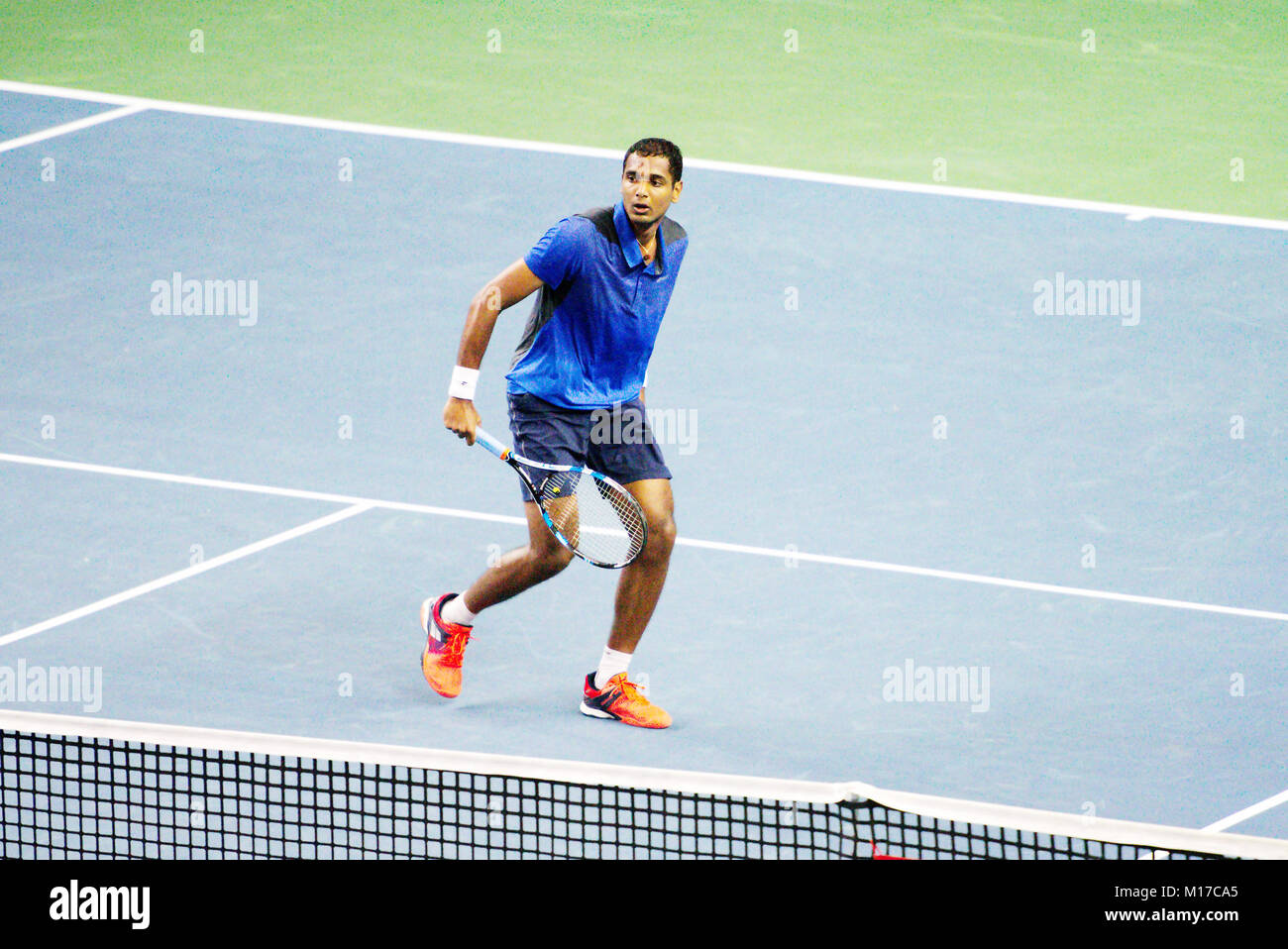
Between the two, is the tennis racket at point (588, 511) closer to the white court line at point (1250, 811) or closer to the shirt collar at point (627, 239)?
the shirt collar at point (627, 239)

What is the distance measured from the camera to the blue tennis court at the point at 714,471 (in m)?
7.91

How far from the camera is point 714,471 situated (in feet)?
33.1

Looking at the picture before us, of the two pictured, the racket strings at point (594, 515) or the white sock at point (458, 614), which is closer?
the racket strings at point (594, 515)

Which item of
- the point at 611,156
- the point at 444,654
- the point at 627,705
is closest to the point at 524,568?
the point at 444,654

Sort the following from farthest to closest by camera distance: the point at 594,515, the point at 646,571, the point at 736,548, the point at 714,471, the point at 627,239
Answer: the point at 714,471
the point at 736,548
the point at 646,571
the point at 594,515
the point at 627,239

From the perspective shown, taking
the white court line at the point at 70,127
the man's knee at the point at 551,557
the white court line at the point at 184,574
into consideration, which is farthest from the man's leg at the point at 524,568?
the white court line at the point at 70,127

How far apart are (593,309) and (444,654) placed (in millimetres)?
1498

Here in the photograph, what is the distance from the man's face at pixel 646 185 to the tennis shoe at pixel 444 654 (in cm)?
169

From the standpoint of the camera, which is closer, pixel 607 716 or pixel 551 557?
pixel 551 557

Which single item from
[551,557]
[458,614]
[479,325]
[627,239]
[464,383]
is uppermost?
[627,239]

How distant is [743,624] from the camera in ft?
28.3

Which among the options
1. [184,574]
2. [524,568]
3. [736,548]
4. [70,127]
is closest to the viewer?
[524,568]

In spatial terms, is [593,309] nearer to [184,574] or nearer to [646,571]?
[646,571]

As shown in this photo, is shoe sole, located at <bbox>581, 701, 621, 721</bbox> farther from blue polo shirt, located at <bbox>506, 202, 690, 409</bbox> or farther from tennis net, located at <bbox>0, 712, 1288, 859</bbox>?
blue polo shirt, located at <bbox>506, 202, 690, 409</bbox>
